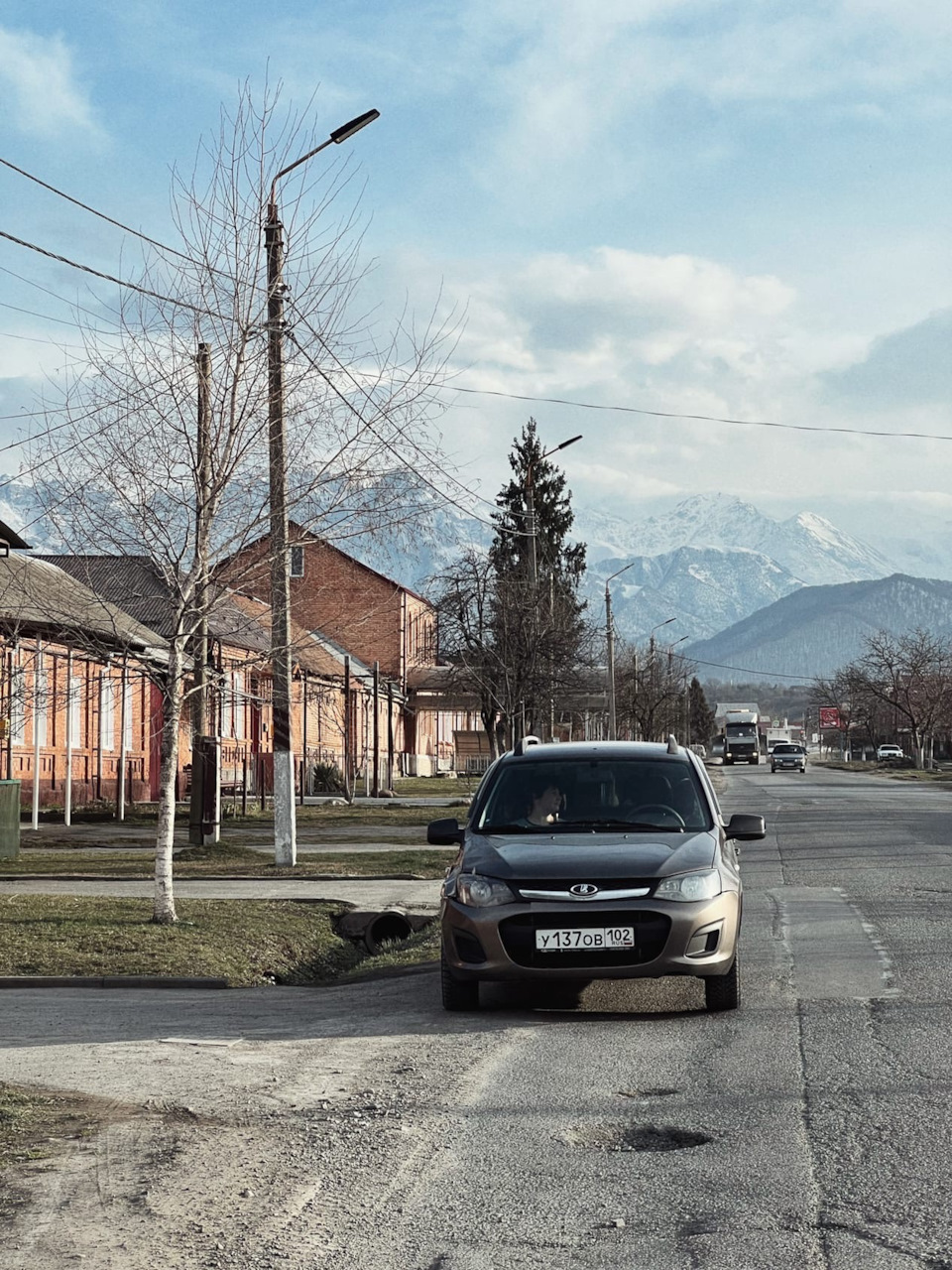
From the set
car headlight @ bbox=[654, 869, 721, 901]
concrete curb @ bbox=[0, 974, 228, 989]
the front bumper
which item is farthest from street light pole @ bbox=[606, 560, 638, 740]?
the front bumper

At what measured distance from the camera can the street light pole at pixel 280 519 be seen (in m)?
14.3

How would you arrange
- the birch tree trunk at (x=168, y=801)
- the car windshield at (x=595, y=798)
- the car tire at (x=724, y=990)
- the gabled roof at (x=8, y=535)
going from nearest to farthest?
the car tire at (x=724, y=990) → the car windshield at (x=595, y=798) → the birch tree trunk at (x=168, y=801) → the gabled roof at (x=8, y=535)

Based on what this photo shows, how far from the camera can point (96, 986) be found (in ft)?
35.0

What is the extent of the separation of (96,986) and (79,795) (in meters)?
24.7

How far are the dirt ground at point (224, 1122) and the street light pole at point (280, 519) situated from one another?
19.3 ft

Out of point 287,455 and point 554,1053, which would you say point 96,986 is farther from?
point 287,455

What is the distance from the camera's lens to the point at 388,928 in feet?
49.0

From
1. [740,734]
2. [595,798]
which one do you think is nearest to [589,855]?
[595,798]

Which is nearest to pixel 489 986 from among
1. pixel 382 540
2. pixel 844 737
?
pixel 382 540

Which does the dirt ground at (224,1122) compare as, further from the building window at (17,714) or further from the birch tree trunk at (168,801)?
the building window at (17,714)

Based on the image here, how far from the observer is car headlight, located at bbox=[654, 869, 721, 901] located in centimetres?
852

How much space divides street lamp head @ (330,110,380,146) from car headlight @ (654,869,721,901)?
1071 cm

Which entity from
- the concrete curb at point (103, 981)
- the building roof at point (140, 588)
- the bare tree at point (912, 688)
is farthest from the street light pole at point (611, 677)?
the concrete curb at point (103, 981)

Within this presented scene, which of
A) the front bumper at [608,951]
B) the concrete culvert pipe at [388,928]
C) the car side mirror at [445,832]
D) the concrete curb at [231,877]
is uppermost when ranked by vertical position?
the car side mirror at [445,832]
